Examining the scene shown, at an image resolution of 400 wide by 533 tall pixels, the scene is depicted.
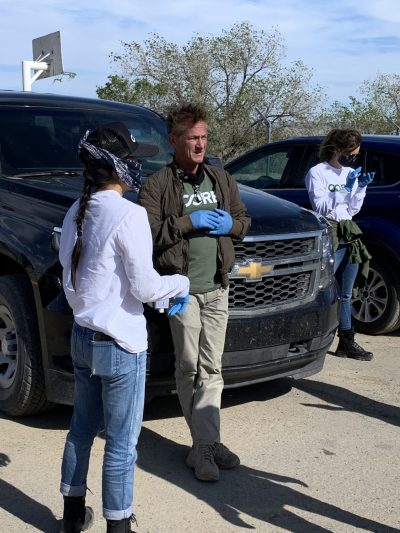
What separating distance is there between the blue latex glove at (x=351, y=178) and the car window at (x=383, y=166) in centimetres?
92

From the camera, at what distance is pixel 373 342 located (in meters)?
7.05

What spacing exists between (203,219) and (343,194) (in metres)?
2.64

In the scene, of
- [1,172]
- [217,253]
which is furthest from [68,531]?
[1,172]

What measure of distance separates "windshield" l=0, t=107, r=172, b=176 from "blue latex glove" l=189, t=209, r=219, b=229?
5.04 feet

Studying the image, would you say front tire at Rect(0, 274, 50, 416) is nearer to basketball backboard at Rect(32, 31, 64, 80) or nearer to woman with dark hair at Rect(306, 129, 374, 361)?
woman with dark hair at Rect(306, 129, 374, 361)

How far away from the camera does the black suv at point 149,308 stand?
4273 mm

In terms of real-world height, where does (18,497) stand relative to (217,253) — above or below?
below

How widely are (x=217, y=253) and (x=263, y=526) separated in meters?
1.38

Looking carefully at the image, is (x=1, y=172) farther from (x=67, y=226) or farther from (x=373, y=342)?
(x=373, y=342)

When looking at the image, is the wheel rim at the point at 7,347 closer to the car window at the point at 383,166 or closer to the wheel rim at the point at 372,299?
the wheel rim at the point at 372,299

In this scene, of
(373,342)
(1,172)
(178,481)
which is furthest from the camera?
(373,342)

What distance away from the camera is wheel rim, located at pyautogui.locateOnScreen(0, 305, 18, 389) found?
15.3 feet

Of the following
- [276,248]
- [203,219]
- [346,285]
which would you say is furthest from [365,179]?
[203,219]

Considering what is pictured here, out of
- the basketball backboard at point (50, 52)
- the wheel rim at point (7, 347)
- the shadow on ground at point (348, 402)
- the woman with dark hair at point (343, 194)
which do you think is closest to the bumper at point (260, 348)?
the shadow on ground at point (348, 402)
